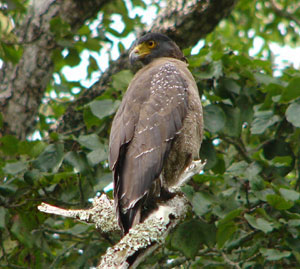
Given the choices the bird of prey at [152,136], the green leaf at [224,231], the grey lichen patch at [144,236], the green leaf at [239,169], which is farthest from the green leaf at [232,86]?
the grey lichen patch at [144,236]

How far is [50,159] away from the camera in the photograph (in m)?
4.51

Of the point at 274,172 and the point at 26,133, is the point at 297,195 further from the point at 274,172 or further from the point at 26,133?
the point at 26,133

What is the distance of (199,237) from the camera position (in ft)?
13.9

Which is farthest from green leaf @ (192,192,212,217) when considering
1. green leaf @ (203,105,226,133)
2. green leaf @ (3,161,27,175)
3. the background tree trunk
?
the background tree trunk

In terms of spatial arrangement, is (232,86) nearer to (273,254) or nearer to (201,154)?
(201,154)

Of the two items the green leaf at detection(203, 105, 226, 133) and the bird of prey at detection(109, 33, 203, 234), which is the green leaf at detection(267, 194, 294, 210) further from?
the green leaf at detection(203, 105, 226, 133)

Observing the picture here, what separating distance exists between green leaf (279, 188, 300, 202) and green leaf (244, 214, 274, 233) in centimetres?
25

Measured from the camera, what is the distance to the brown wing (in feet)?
12.2

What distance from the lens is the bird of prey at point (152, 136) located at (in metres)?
3.75

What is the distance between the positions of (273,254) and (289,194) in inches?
18.0

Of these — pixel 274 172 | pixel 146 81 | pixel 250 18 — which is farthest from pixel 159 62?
pixel 250 18

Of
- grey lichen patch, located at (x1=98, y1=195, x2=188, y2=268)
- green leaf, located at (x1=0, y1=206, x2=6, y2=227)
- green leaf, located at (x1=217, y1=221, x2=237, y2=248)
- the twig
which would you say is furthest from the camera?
the twig

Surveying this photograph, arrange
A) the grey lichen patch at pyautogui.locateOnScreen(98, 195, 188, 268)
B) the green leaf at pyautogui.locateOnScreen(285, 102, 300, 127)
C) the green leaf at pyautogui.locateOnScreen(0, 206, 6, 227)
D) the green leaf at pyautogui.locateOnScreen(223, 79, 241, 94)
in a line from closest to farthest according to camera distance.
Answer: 1. the grey lichen patch at pyautogui.locateOnScreen(98, 195, 188, 268)
2. the green leaf at pyautogui.locateOnScreen(0, 206, 6, 227)
3. the green leaf at pyautogui.locateOnScreen(285, 102, 300, 127)
4. the green leaf at pyautogui.locateOnScreen(223, 79, 241, 94)

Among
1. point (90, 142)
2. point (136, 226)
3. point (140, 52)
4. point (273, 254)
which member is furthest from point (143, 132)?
point (140, 52)
